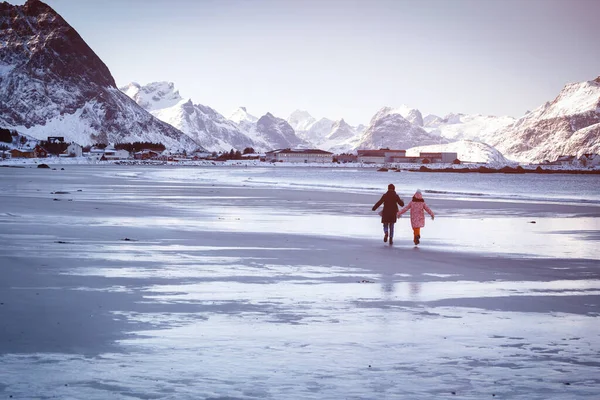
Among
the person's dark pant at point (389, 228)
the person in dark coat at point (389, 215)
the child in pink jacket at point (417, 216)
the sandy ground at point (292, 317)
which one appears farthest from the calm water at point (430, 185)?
the sandy ground at point (292, 317)

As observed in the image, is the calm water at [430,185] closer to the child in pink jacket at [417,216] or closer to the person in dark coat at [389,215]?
the child in pink jacket at [417,216]

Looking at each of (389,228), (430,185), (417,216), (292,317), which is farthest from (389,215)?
(430,185)

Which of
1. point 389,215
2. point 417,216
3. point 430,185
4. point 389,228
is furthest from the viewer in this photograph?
point 430,185

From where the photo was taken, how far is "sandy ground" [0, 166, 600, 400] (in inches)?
331

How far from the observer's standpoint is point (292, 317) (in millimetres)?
11859

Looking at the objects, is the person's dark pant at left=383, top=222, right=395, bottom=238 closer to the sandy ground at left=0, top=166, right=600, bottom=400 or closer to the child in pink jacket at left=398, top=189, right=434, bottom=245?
the sandy ground at left=0, top=166, right=600, bottom=400

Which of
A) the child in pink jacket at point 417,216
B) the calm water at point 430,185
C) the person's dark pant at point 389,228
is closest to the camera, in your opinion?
the child in pink jacket at point 417,216

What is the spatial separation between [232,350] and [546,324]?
5.02 meters

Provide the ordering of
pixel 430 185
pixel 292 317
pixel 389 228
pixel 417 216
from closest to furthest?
pixel 292 317 → pixel 417 216 → pixel 389 228 → pixel 430 185

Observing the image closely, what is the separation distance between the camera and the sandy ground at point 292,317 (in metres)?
8.40

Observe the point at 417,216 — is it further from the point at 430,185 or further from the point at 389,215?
the point at 430,185

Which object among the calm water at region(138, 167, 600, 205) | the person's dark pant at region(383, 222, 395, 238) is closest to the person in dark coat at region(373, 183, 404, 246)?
the person's dark pant at region(383, 222, 395, 238)

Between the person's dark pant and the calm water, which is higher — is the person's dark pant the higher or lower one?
the higher one

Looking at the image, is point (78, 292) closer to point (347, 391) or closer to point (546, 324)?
point (347, 391)
